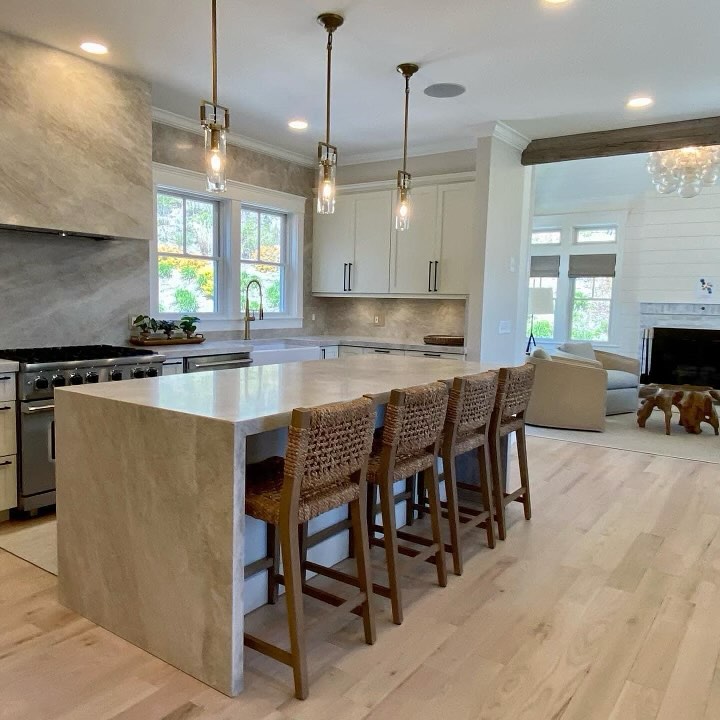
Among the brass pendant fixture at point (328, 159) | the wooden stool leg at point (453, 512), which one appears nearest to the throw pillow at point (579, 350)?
the brass pendant fixture at point (328, 159)

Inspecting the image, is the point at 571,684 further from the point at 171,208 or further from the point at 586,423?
the point at 171,208

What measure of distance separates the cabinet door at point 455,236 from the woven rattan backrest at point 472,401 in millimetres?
2658

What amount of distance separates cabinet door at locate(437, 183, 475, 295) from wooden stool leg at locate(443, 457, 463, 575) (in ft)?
9.73

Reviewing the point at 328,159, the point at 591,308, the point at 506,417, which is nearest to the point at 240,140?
the point at 328,159

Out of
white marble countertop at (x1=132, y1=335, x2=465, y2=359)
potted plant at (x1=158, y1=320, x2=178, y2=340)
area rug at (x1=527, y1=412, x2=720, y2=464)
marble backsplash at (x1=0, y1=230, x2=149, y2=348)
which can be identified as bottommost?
area rug at (x1=527, y1=412, x2=720, y2=464)

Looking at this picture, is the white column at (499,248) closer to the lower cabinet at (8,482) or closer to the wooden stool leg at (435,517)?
the wooden stool leg at (435,517)

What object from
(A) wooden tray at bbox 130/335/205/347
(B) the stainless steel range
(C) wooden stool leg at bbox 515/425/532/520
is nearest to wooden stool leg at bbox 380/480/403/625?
(C) wooden stool leg at bbox 515/425/532/520

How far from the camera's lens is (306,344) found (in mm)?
5688

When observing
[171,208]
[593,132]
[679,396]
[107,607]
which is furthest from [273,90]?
[679,396]

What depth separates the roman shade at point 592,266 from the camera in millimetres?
8273

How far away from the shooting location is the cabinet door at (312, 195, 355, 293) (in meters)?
6.10

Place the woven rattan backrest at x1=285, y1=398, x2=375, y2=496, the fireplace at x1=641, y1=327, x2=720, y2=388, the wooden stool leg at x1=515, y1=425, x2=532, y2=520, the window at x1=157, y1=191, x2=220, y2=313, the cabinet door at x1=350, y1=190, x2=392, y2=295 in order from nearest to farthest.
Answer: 1. the woven rattan backrest at x1=285, y1=398, x2=375, y2=496
2. the wooden stool leg at x1=515, y1=425, x2=532, y2=520
3. the window at x1=157, y1=191, x2=220, y2=313
4. the cabinet door at x1=350, y1=190, x2=392, y2=295
5. the fireplace at x1=641, y1=327, x2=720, y2=388

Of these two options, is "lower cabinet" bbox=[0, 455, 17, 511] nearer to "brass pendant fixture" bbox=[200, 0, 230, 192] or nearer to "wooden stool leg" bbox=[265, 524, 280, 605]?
"wooden stool leg" bbox=[265, 524, 280, 605]

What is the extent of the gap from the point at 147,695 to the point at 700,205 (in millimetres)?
8200
